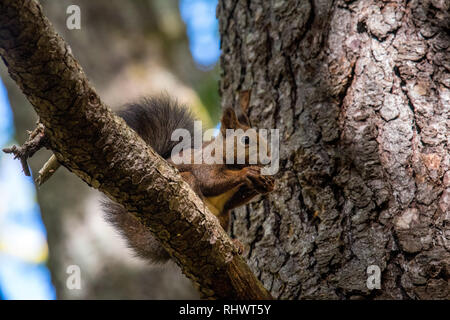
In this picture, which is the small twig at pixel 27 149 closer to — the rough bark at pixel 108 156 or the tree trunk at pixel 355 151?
the rough bark at pixel 108 156

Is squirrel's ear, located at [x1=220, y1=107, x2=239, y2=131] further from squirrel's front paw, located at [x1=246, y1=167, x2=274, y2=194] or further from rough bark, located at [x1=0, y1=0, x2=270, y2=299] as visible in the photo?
rough bark, located at [x1=0, y1=0, x2=270, y2=299]

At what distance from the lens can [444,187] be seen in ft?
5.13

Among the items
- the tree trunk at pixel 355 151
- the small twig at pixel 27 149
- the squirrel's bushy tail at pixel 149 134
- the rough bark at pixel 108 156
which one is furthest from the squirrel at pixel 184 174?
the small twig at pixel 27 149

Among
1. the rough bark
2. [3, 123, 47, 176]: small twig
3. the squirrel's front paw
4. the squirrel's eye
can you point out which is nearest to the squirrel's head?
the squirrel's eye

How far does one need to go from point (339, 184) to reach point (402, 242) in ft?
0.99

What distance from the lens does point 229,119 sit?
224cm

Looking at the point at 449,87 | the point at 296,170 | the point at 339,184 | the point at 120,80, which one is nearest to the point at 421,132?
the point at 449,87

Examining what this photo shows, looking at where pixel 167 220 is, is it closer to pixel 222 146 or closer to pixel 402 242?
pixel 402 242

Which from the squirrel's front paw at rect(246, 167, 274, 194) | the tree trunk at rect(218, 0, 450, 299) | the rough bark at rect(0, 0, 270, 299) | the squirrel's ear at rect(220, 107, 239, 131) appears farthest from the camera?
the squirrel's ear at rect(220, 107, 239, 131)

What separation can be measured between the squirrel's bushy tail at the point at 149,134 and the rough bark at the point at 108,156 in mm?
475

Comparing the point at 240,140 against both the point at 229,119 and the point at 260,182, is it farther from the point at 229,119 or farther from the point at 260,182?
the point at 260,182

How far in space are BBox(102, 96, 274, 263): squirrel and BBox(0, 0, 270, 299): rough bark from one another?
604mm

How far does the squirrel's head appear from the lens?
2207mm

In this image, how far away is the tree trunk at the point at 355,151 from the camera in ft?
5.15
